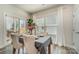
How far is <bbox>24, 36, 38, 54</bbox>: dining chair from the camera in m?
2.03


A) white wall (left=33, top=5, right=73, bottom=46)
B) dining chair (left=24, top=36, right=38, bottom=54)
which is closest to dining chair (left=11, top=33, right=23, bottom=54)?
dining chair (left=24, top=36, right=38, bottom=54)

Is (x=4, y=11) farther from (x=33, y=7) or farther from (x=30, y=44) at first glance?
(x=30, y=44)

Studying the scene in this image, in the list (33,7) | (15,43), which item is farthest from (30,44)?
(33,7)

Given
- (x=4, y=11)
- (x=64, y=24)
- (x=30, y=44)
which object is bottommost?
(x=30, y=44)

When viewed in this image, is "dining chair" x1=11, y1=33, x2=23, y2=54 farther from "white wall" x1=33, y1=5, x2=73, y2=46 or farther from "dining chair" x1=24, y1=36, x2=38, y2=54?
"white wall" x1=33, y1=5, x2=73, y2=46

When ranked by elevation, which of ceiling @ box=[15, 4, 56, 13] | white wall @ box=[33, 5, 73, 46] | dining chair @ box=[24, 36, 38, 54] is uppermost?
ceiling @ box=[15, 4, 56, 13]

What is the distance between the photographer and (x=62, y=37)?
2039 mm

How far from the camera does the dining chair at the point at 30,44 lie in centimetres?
203

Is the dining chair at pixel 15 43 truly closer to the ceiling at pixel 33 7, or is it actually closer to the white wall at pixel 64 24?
the ceiling at pixel 33 7

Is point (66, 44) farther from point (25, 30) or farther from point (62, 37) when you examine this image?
point (25, 30)

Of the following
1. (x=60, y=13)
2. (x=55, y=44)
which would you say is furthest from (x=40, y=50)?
(x=60, y=13)

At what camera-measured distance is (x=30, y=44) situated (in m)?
2.05

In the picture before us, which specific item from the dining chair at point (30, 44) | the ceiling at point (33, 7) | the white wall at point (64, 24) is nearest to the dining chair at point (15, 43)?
the dining chair at point (30, 44)
